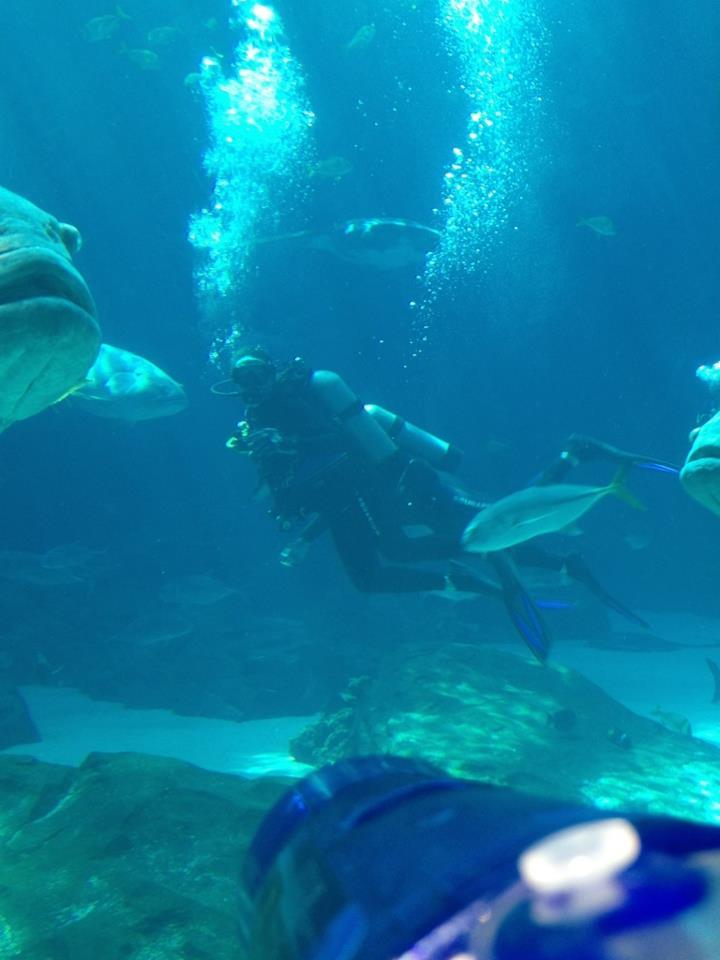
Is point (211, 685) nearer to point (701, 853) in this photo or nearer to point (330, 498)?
point (330, 498)

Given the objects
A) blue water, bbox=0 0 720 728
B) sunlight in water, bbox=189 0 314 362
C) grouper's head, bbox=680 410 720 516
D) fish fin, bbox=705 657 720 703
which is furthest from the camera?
Answer: sunlight in water, bbox=189 0 314 362

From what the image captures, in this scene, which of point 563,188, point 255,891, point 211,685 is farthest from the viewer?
point 563,188

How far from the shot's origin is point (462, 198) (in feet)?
59.2

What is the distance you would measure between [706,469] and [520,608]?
4.08 meters

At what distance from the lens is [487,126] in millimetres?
17016

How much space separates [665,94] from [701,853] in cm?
2060

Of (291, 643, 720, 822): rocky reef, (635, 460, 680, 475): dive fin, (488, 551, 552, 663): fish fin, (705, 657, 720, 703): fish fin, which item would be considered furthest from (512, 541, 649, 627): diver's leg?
(705, 657, 720, 703): fish fin

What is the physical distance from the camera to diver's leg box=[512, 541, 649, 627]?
269 inches

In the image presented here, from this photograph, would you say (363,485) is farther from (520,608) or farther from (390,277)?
(390,277)

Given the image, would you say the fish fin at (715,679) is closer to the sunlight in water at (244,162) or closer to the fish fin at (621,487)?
the fish fin at (621,487)

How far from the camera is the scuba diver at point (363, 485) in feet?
21.4

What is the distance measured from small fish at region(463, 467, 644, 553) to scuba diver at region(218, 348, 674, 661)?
1.51m

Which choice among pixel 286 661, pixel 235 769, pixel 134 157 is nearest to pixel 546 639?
pixel 235 769

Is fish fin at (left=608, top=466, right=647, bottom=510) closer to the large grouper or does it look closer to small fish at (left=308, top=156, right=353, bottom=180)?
the large grouper
